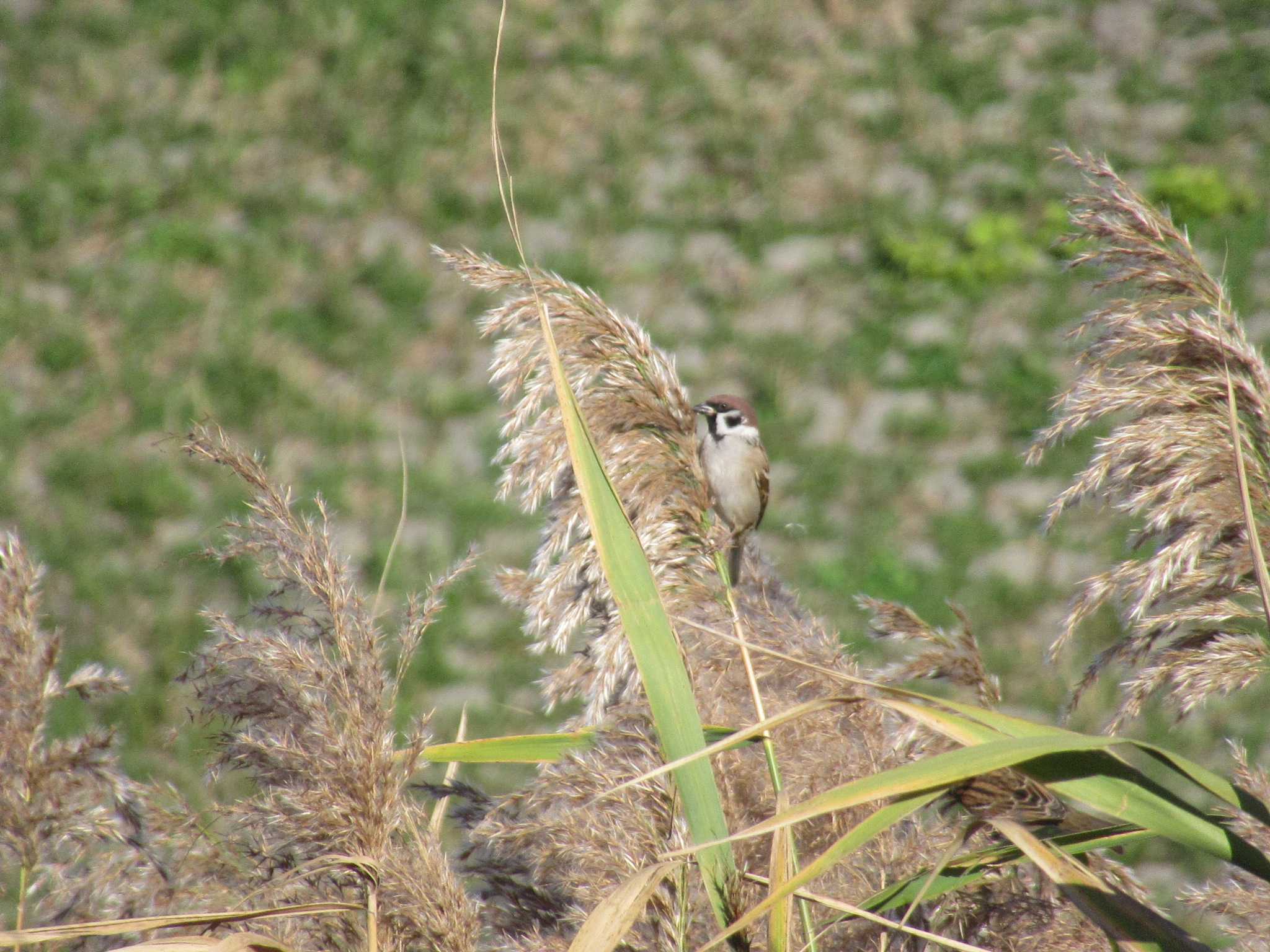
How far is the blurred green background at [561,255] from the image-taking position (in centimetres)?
443

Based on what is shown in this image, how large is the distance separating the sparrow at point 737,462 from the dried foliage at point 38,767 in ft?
6.97

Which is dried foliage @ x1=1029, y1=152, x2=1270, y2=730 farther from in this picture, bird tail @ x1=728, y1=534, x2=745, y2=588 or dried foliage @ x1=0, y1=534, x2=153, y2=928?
dried foliage @ x1=0, y1=534, x2=153, y2=928

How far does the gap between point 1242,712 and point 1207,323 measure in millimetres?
2941

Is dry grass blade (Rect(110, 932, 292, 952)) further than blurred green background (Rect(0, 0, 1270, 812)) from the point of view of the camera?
No

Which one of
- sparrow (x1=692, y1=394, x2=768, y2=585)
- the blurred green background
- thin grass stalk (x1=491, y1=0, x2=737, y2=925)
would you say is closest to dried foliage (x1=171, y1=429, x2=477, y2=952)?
thin grass stalk (x1=491, y1=0, x2=737, y2=925)

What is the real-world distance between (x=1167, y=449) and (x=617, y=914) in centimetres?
77

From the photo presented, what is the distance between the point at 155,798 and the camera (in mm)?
1395

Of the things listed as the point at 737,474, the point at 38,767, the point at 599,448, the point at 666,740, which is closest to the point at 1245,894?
the point at 666,740

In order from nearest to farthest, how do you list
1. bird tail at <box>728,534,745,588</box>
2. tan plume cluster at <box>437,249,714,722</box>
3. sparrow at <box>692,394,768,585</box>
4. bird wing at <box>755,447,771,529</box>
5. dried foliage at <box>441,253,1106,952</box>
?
dried foliage at <box>441,253,1106,952</box>, tan plume cluster at <box>437,249,714,722</box>, bird tail at <box>728,534,745,588</box>, sparrow at <box>692,394,768,585</box>, bird wing at <box>755,447,771,529</box>

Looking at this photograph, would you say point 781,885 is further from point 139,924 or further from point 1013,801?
point 139,924

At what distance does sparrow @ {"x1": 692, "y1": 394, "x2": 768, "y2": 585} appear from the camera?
11.3 ft

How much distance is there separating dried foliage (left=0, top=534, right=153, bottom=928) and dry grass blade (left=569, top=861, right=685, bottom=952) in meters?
0.63

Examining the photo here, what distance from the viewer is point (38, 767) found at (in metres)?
1.30

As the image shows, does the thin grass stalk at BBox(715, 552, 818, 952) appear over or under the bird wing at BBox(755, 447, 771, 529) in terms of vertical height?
over
